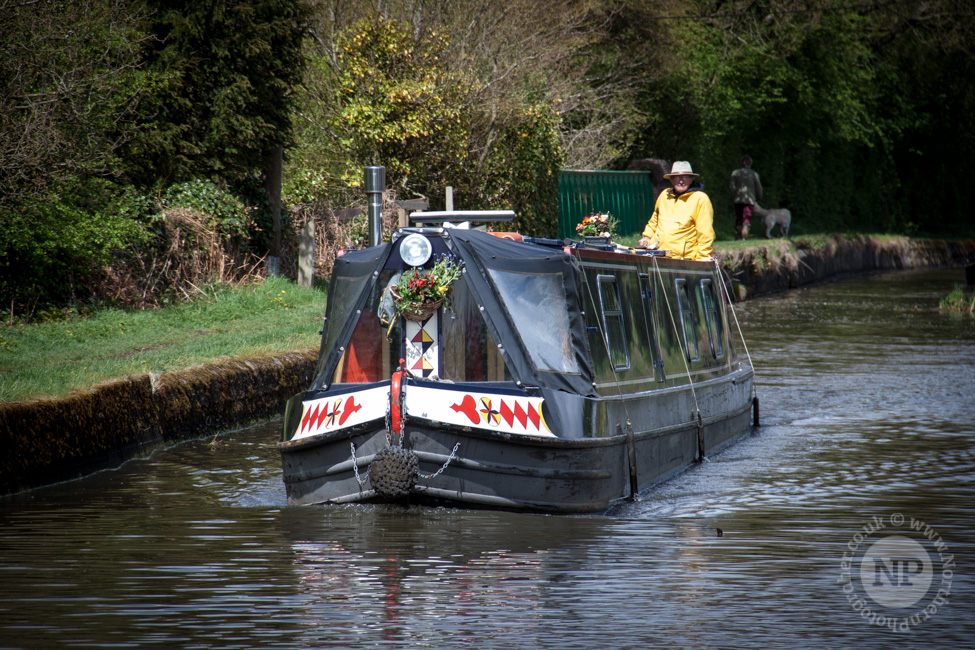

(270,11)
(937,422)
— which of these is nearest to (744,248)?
(270,11)

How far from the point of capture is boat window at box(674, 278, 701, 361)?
1222cm

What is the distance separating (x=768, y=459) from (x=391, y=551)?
505cm

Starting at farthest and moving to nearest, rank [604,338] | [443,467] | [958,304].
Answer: [958,304] < [604,338] < [443,467]

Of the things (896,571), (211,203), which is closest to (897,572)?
(896,571)

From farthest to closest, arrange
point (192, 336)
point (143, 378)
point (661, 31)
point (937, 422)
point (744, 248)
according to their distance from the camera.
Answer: point (661, 31) → point (744, 248) → point (192, 336) → point (937, 422) → point (143, 378)

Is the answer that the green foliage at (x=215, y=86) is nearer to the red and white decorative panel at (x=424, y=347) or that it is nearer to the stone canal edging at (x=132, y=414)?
the stone canal edging at (x=132, y=414)

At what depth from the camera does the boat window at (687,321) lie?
40.1ft

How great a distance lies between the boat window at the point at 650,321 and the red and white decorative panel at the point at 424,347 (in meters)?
2.55

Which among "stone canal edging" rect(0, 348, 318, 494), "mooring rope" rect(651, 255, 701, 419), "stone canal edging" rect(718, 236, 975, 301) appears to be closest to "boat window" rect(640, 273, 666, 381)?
"mooring rope" rect(651, 255, 701, 419)

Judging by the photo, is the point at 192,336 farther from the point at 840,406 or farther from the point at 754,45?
the point at 754,45

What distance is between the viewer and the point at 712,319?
13359mm

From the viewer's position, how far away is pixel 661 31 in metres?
32.1

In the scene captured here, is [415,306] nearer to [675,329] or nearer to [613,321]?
[613,321]

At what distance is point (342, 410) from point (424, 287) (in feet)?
3.39
